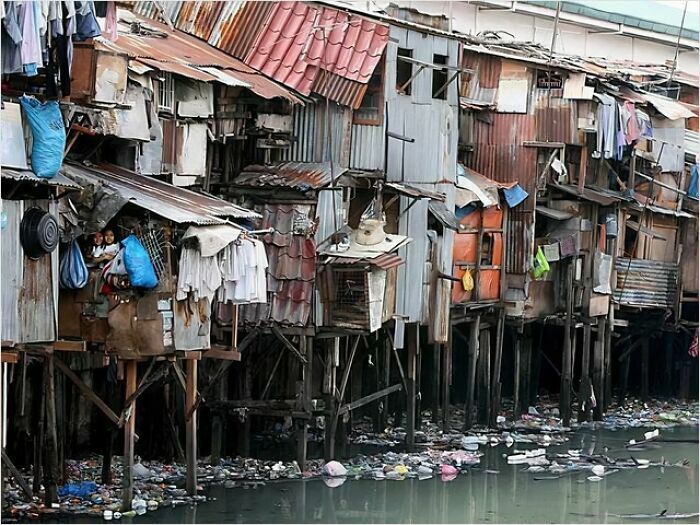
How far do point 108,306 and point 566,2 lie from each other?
22.1m

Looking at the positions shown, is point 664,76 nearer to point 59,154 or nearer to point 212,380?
point 212,380

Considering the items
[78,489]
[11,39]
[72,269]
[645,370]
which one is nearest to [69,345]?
[72,269]

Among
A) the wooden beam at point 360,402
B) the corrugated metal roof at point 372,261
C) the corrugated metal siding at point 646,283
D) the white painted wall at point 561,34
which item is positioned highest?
the white painted wall at point 561,34

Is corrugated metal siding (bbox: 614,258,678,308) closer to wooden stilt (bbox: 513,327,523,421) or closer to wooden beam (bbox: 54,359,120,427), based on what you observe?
wooden stilt (bbox: 513,327,523,421)

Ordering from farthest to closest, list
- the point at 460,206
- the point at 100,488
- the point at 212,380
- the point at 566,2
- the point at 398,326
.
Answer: the point at 566,2
the point at 460,206
the point at 398,326
the point at 212,380
the point at 100,488

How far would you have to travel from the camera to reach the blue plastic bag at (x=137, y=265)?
698 inches

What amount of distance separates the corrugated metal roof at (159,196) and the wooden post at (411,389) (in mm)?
5471

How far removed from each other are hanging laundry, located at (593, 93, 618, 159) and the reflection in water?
6786mm

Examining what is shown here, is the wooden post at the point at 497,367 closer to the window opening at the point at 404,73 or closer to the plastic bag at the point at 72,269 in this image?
the window opening at the point at 404,73

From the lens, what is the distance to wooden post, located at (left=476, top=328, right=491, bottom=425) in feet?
91.4

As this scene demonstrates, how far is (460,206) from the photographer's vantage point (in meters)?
25.8

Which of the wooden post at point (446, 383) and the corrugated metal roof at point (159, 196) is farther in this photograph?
the wooden post at point (446, 383)

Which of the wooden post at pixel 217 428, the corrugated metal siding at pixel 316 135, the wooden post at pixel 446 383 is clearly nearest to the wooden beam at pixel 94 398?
the wooden post at pixel 217 428

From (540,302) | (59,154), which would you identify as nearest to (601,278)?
(540,302)
